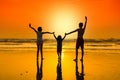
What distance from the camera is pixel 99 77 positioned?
1692 cm

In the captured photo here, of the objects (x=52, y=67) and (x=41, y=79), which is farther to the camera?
(x=52, y=67)

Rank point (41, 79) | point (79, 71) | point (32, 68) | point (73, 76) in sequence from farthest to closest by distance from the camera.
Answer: point (32, 68)
point (79, 71)
point (73, 76)
point (41, 79)

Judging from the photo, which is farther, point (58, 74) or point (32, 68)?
point (32, 68)

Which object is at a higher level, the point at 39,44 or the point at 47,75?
the point at 39,44

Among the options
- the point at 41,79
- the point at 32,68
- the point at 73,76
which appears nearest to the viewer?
the point at 41,79

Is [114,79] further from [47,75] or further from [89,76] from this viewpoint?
[47,75]

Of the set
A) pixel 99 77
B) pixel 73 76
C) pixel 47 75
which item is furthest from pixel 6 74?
pixel 99 77

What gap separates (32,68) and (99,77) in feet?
15.5

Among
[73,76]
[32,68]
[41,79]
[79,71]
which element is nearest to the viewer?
[41,79]

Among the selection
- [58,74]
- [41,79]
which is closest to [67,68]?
[58,74]

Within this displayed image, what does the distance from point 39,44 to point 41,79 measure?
13.1 ft

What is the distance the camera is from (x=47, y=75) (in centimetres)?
1755

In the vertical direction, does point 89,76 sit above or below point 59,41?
below

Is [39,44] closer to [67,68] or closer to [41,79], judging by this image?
[67,68]
